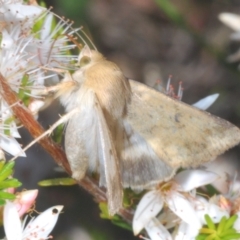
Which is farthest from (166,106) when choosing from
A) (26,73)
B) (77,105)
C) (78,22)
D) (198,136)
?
(78,22)

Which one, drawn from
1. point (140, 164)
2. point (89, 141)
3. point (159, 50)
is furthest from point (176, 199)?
point (159, 50)

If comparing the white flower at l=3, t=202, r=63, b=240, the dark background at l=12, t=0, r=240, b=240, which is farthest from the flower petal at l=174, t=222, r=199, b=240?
the dark background at l=12, t=0, r=240, b=240

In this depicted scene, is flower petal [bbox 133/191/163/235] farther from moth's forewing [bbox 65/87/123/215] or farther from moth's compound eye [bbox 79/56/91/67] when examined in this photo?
moth's compound eye [bbox 79/56/91/67]

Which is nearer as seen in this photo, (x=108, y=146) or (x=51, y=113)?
(x=108, y=146)

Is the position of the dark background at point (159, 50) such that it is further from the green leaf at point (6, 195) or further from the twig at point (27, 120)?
the green leaf at point (6, 195)

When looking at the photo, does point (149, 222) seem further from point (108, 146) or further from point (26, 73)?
point (26, 73)

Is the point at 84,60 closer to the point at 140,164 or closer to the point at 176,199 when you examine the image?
the point at 140,164
